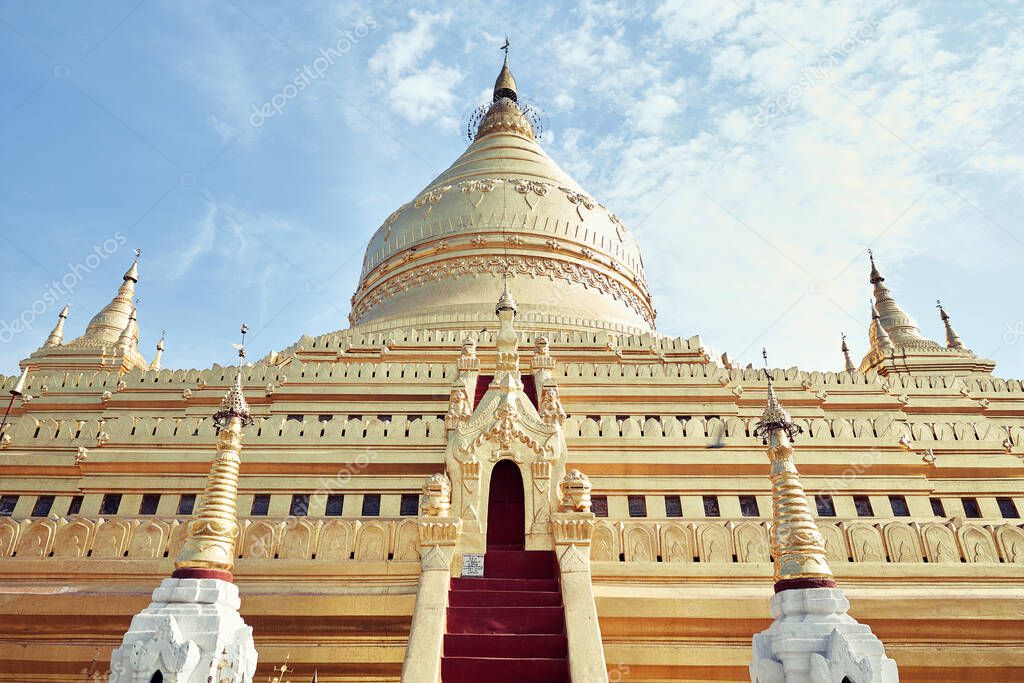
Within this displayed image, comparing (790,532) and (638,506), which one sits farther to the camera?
(638,506)

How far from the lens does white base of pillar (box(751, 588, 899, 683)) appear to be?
26.3 feet

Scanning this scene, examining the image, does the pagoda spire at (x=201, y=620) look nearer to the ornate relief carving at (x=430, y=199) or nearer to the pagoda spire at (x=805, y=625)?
the pagoda spire at (x=805, y=625)

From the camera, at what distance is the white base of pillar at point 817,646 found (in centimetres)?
802

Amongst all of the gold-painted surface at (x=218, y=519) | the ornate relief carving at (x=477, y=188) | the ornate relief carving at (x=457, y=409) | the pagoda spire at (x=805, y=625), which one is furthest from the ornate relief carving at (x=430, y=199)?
the pagoda spire at (x=805, y=625)

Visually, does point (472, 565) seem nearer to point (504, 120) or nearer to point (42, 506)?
point (42, 506)

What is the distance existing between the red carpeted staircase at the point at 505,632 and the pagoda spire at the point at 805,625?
103 inches

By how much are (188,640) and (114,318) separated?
A: 27.9m

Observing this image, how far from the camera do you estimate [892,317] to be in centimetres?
3303

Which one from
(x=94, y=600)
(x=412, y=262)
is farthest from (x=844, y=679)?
(x=412, y=262)

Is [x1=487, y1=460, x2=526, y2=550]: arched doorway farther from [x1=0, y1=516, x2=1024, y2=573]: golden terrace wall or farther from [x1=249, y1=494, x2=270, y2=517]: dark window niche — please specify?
[x1=249, y1=494, x2=270, y2=517]: dark window niche

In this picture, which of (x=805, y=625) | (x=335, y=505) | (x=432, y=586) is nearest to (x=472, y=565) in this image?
(x=432, y=586)

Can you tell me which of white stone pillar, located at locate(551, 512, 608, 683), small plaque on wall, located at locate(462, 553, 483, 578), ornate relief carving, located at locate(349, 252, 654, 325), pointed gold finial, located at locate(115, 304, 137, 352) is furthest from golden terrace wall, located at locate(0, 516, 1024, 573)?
pointed gold finial, located at locate(115, 304, 137, 352)

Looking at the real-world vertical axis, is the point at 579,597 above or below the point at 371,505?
below

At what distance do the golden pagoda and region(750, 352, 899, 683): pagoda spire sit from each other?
33 mm
